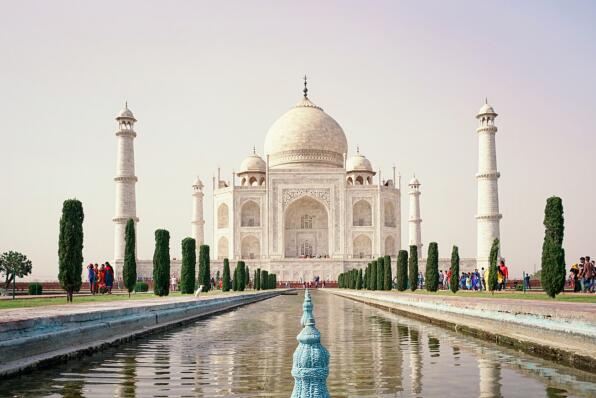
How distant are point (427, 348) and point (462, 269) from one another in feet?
123

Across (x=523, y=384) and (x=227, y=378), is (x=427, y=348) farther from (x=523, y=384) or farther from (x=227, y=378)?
(x=227, y=378)

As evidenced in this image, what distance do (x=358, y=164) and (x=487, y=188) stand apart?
1605 centimetres

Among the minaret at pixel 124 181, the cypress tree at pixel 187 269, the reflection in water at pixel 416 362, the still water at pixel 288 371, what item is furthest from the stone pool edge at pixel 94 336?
the minaret at pixel 124 181

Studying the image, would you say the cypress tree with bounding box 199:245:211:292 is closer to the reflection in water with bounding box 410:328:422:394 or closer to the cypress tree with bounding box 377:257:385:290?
the cypress tree with bounding box 377:257:385:290

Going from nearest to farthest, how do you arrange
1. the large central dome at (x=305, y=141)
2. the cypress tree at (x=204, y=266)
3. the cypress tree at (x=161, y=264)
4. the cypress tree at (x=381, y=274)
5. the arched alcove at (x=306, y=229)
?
1. the cypress tree at (x=161, y=264)
2. the cypress tree at (x=204, y=266)
3. the cypress tree at (x=381, y=274)
4. the arched alcove at (x=306, y=229)
5. the large central dome at (x=305, y=141)

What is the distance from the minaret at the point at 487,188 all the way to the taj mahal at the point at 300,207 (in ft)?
10.5

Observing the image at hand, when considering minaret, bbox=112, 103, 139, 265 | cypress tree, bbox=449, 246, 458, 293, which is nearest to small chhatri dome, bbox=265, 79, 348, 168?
minaret, bbox=112, 103, 139, 265

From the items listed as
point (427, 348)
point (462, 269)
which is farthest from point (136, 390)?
point (462, 269)

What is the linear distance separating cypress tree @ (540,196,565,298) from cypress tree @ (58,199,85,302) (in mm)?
9953

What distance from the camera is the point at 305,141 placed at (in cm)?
5188

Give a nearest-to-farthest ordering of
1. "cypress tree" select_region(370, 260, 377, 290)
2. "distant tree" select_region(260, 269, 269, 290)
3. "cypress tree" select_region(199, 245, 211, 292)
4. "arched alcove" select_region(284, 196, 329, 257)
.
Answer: "cypress tree" select_region(199, 245, 211, 292) < "cypress tree" select_region(370, 260, 377, 290) < "distant tree" select_region(260, 269, 269, 290) < "arched alcove" select_region(284, 196, 329, 257)

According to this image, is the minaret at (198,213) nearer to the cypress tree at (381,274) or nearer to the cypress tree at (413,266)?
the cypress tree at (381,274)

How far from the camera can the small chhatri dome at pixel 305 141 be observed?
51.8 meters

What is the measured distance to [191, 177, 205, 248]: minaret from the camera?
1974 inches
